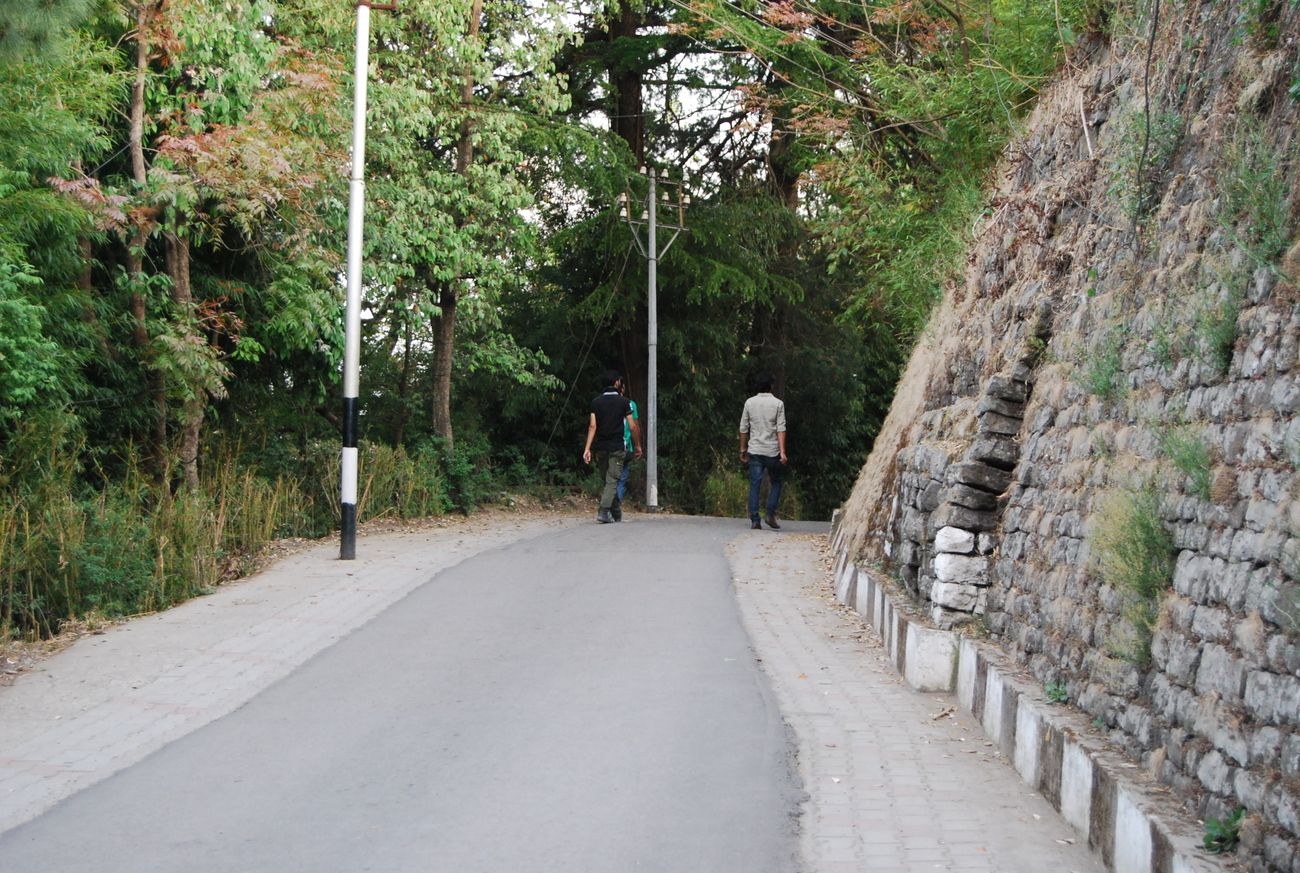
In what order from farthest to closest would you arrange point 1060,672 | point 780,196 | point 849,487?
point 849,487, point 780,196, point 1060,672

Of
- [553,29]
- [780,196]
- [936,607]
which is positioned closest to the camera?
[936,607]

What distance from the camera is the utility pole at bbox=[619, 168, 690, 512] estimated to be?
1011 inches

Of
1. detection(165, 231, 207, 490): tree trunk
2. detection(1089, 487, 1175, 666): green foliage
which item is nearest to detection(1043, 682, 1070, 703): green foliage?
detection(1089, 487, 1175, 666): green foliage

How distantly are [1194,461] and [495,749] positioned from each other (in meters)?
3.76

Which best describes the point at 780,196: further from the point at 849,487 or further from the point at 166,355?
the point at 166,355

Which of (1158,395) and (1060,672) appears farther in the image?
(1060,672)

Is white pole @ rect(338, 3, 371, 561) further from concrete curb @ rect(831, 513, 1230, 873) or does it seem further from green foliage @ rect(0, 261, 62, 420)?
concrete curb @ rect(831, 513, 1230, 873)

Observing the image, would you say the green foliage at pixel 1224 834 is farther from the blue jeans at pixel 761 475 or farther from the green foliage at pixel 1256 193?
the blue jeans at pixel 761 475

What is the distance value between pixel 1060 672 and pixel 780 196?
870 inches

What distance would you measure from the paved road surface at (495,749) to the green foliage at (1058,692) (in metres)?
0.46

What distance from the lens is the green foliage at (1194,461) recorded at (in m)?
4.78

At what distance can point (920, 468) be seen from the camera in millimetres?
9609

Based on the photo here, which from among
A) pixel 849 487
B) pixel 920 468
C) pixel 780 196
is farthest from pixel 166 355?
pixel 849 487

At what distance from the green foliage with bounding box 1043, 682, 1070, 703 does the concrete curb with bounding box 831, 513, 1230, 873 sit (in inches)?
1.6
